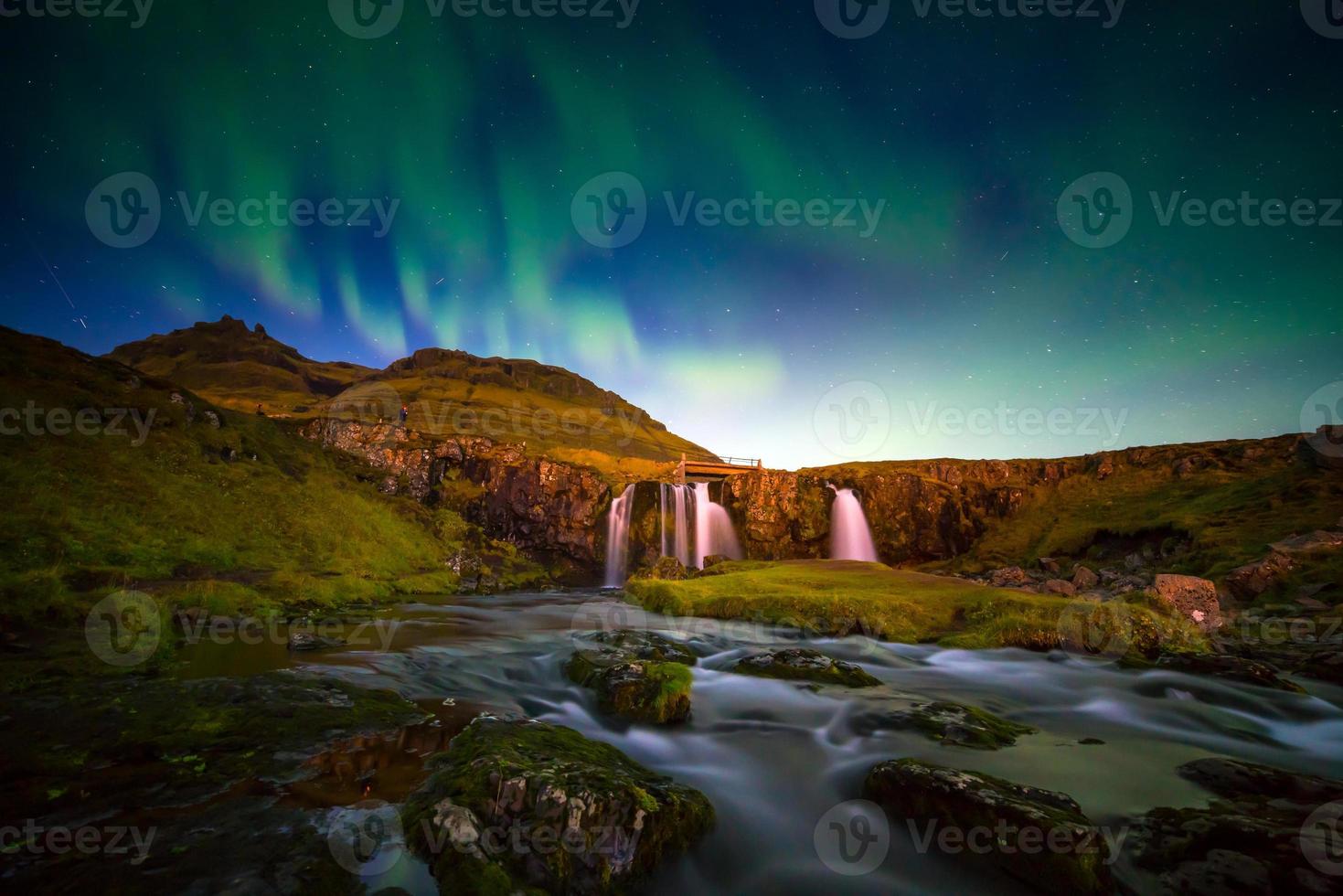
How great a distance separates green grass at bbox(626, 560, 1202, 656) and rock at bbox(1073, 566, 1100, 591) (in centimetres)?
691

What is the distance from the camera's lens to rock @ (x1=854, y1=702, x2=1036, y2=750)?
7988 millimetres

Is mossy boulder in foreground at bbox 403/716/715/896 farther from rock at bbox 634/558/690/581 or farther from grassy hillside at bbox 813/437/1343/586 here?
grassy hillside at bbox 813/437/1343/586

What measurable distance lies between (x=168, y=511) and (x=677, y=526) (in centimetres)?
3566

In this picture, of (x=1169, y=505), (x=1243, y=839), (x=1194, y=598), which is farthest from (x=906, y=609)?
(x=1169, y=505)

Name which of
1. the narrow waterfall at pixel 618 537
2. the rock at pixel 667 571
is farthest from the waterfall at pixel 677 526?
the rock at pixel 667 571

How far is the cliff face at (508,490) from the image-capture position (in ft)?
155

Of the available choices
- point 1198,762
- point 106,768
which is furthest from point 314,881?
point 1198,762

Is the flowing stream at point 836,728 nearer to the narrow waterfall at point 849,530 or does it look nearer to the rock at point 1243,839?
the rock at point 1243,839

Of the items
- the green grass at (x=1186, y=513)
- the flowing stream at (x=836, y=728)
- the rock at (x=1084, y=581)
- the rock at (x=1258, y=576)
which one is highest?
the green grass at (x=1186, y=513)

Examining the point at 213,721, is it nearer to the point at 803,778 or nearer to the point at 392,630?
the point at 803,778

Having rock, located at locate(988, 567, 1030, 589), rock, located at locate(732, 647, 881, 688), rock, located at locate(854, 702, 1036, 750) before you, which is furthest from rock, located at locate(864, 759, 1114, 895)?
rock, located at locate(988, 567, 1030, 589)

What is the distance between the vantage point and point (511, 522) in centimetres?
4825

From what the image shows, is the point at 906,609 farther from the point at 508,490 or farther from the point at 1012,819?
the point at 508,490

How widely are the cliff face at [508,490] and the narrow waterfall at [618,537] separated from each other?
0.70 meters
